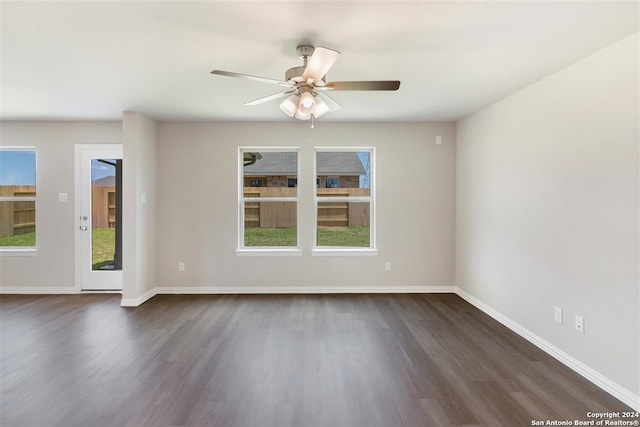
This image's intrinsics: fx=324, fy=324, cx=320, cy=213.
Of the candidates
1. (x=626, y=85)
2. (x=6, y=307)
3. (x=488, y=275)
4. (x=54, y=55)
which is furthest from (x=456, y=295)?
Result: (x=6, y=307)

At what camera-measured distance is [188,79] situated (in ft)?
9.74

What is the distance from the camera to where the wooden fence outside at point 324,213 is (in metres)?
4.80

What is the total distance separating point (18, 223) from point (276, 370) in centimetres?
464

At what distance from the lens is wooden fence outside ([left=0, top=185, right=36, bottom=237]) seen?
462 centimetres

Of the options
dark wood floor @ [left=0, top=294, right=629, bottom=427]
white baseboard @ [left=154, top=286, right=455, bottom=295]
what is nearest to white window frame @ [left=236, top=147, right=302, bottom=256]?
white baseboard @ [left=154, top=286, right=455, bottom=295]

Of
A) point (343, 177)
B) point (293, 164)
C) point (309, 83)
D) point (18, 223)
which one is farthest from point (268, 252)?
point (18, 223)

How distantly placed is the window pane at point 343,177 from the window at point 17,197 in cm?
411

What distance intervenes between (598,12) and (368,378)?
2.77 meters

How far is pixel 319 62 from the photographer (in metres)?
2.02

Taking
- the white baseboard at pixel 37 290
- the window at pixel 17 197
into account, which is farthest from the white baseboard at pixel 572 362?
the window at pixel 17 197

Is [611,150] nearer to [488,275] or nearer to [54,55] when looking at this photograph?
[488,275]

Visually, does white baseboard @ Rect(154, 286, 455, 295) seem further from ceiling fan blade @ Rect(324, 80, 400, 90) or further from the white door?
ceiling fan blade @ Rect(324, 80, 400, 90)

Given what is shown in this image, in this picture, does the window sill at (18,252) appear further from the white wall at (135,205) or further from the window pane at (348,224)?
the window pane at (348,224)

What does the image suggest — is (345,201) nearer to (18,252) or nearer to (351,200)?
(351,200)
